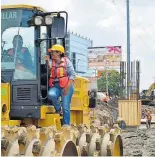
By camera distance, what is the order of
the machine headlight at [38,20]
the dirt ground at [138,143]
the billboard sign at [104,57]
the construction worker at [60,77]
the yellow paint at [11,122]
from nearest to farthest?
the yellow paint at [11,122], the machine headlight at [38,20], the construction worker at [60,77], the dirt ground at [138,143], the billboard sign at [104,57]

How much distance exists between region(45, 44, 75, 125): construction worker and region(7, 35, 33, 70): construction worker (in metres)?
0.33

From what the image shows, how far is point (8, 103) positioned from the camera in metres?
6.93

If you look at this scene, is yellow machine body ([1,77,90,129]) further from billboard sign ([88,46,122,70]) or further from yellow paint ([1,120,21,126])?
billboard sign ([88,46,122,70])

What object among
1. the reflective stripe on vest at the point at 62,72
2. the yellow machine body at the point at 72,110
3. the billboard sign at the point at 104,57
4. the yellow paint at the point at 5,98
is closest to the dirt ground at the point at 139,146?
the yellow machine body at the point at 72,110

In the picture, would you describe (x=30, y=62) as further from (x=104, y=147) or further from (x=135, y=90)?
(x=135, y=90)

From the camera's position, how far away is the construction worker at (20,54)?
23.4ft

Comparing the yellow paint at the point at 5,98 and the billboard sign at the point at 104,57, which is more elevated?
the billboard sign at the point at 104,57

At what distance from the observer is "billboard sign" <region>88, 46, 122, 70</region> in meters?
85.4

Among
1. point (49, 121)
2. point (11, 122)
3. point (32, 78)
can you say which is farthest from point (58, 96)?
point (11, 122)

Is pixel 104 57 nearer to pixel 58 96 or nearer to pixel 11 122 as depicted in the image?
pixel 58 96

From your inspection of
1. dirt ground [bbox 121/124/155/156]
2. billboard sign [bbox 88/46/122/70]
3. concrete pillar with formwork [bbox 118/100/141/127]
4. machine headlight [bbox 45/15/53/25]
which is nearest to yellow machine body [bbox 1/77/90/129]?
machine headlight [bbox 45/15/53/25]

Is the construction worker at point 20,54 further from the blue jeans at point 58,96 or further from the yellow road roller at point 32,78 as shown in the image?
the blue jeans at point 58,96

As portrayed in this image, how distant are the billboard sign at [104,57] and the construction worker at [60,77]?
76623mm

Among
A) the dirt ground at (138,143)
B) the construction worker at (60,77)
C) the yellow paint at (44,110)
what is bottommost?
the dirt ground at (138,143)
